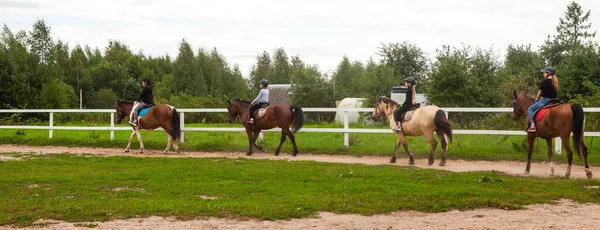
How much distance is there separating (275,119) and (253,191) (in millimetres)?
7186

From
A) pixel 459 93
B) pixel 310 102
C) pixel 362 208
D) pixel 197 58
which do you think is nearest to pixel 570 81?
pixel 459 93

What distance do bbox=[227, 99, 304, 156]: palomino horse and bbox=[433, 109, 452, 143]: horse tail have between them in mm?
3887

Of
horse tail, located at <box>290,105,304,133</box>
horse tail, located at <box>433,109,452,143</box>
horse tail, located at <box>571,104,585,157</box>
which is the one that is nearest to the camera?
horse tail, located at <box>571,104,585,157</box>

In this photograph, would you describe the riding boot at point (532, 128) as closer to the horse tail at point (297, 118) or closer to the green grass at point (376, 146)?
the green grass at point (376, 146)

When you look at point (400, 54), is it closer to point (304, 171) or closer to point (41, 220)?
point (304, 171)

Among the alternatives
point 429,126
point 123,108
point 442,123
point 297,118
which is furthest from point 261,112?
point 442,123

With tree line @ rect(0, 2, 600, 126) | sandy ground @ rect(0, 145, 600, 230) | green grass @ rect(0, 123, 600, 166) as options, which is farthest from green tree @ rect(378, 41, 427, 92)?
sandy ground @ rect(0, 145, 600, 230)

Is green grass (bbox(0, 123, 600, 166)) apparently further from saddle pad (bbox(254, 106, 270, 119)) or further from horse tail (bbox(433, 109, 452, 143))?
horse tail (bbox(433, 109, 452, 143))

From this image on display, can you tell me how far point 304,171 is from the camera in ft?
39.2

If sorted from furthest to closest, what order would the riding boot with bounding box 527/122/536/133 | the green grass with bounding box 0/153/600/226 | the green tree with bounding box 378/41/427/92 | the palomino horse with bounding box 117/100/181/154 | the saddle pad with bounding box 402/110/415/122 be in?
the green tree with bounding box 378/41/427/92, the palomino horse with bounding box 117/100/181/154, the saddle pad with bounding box 402/110/415/122, the riding boot with bounding box 527/122/536/133, the green grass with bounding box 0/153/600/226

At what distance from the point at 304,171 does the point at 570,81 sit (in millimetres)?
23500

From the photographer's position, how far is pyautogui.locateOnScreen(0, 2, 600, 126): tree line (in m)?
29.9

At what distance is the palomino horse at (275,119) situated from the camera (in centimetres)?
1622

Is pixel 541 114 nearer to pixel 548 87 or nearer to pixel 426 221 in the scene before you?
pixel 548 87
